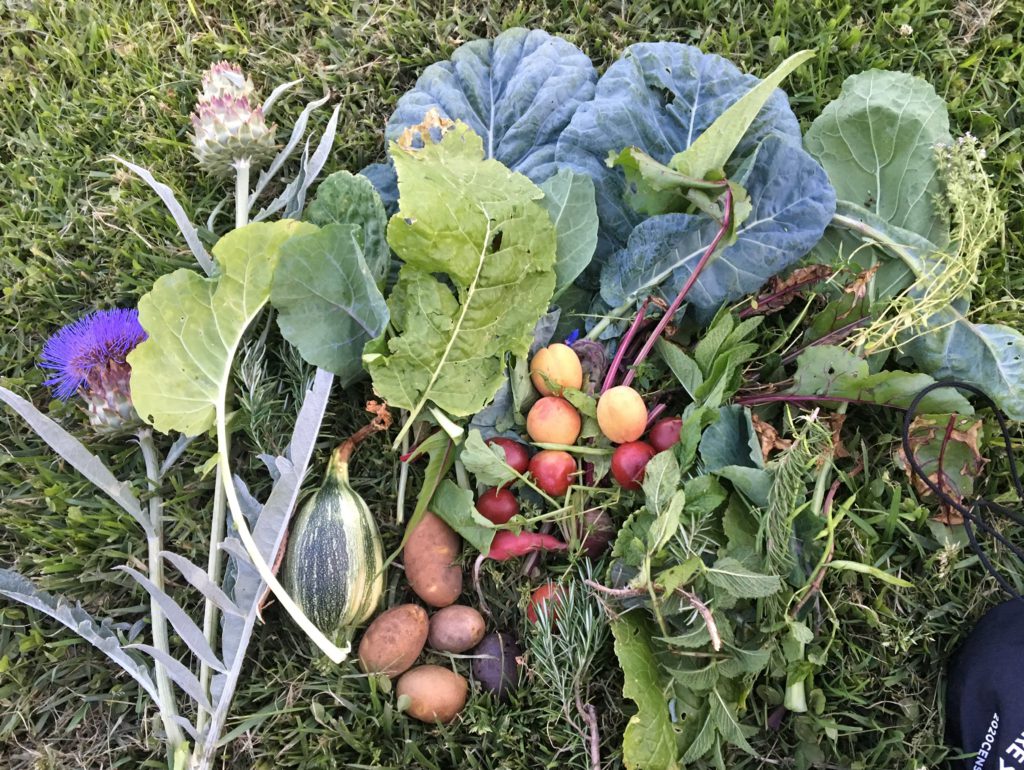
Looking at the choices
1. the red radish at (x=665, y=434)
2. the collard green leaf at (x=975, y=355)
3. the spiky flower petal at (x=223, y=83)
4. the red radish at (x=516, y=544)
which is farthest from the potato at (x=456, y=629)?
the spiky flower petal at (x=223, y=83)

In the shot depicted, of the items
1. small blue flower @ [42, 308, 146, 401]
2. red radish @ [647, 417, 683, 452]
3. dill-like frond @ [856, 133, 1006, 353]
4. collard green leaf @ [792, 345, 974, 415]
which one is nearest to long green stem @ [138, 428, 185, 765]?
small blue flower @ [42, 308, 146, 401]

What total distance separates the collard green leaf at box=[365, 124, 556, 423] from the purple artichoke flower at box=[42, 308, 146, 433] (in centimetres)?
64

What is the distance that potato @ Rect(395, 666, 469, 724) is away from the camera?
172 centimetres

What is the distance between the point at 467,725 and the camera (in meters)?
1.76

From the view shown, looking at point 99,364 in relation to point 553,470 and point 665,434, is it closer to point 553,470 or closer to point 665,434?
point 553,470

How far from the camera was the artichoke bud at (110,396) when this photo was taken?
70.7 inches

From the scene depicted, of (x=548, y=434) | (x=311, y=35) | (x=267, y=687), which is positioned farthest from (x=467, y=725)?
(x=311, y=35)

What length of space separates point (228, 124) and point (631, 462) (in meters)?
1.27

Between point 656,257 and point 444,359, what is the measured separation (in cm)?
56

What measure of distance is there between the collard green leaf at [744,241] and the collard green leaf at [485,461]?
48 cm

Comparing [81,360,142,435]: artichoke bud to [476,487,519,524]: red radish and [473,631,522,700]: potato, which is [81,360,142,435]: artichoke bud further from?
[473,631,522,700]: potato

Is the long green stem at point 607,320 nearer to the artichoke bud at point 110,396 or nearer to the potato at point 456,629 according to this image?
the potato at point 456,629

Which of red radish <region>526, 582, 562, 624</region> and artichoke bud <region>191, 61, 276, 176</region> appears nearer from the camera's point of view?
red radish <region>526, 582, 562, 624</region>

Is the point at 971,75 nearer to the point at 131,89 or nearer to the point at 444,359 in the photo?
the point at 444,359
